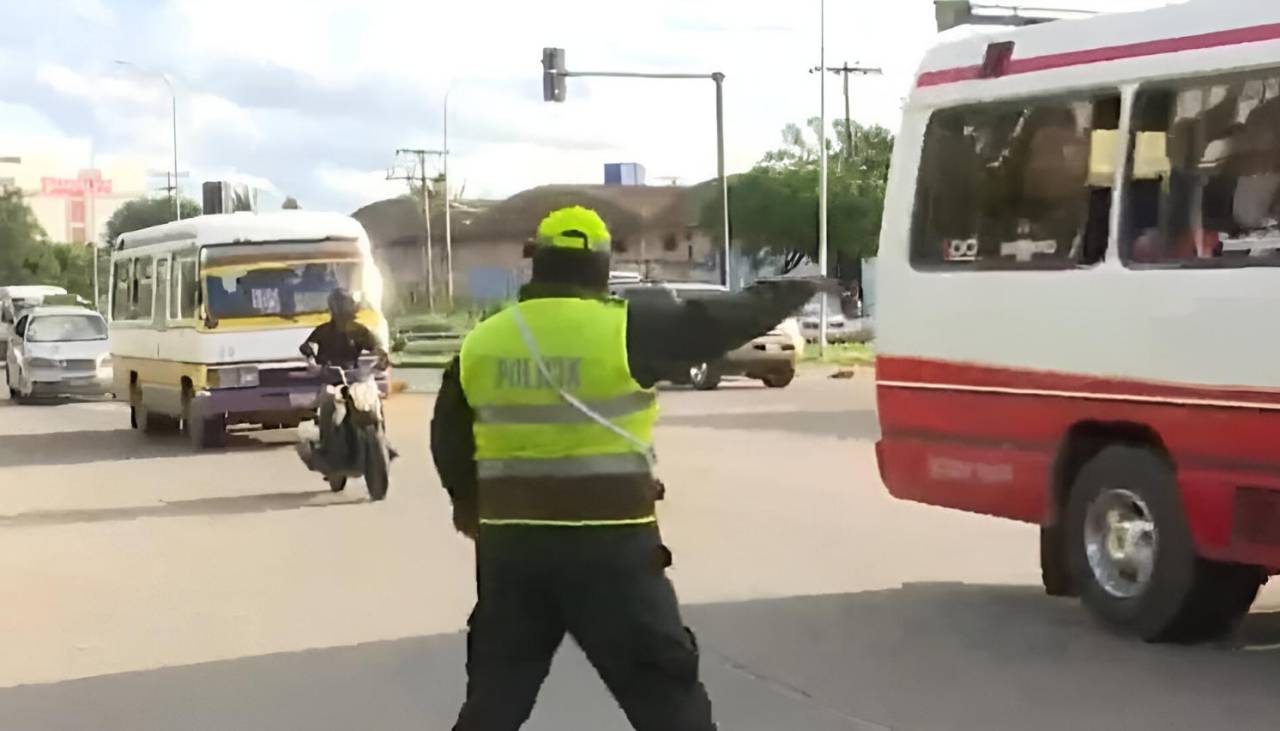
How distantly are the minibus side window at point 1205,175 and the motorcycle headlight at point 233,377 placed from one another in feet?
41.4

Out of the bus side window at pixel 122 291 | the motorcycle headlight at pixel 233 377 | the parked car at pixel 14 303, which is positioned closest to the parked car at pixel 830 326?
the parked car at pixel 14 303

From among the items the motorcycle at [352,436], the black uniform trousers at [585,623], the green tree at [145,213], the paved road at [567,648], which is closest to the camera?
the black uniform trousers at [585,623]

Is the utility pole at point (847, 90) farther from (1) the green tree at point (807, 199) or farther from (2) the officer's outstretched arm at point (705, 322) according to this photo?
(2) the officer's outstretched arm at point (705, 322)

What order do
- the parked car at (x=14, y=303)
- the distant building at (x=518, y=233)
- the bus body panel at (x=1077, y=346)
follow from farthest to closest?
the distant building at (x=518, y=233) < the parked car at (x=14, y=303) < the bus body panel at (x=1077, y=346)

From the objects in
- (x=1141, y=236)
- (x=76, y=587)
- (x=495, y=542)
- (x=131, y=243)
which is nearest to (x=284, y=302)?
(x=131, y=243)

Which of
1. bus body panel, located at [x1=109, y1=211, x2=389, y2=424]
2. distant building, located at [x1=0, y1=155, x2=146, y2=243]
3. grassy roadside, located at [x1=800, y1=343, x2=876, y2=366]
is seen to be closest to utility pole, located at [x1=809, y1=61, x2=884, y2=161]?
grassy roadside, located at [x1=800, y1=343, x2=876, y2=366]

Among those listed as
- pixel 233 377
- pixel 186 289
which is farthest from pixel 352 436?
pixel 186 289

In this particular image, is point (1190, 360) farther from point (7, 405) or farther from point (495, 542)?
point (7, 405)

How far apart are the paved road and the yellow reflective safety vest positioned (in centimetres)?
230

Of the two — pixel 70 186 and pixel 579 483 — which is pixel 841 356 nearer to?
pixel 579 483

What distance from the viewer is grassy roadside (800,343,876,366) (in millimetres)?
39156

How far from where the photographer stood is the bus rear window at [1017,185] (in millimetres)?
8422

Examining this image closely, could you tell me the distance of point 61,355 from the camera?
31.9 meters

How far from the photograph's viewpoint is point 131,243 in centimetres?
2414
